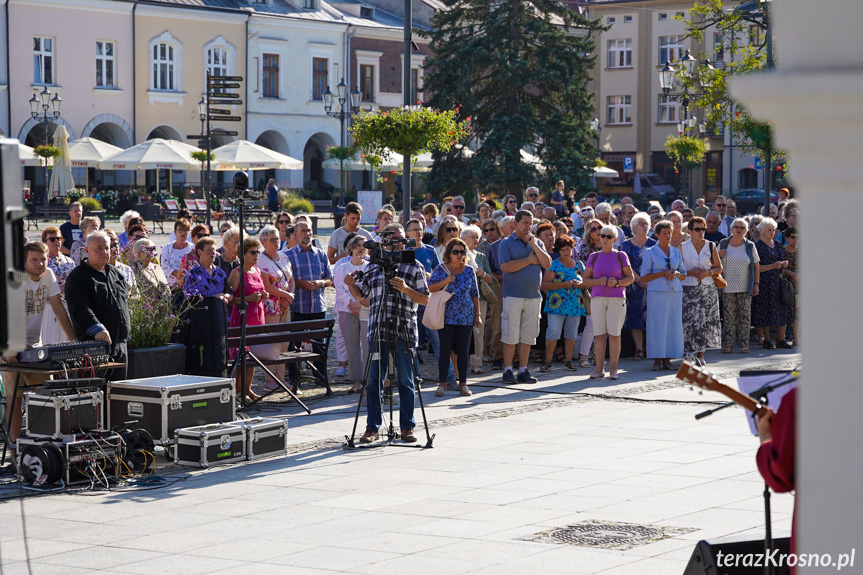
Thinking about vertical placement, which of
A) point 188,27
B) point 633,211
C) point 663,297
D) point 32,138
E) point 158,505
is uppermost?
point 188,27

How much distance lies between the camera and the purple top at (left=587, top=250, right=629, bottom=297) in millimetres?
14336

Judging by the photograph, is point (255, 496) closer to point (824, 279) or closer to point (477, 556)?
point (477, 556)

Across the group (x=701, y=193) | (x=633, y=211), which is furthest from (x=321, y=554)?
(x=701, y=193)

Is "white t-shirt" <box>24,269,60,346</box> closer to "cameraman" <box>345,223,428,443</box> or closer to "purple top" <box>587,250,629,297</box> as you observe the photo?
"cameraman" <box>345,223,428,443</box>

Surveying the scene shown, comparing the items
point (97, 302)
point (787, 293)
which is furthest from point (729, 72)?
point (97, 302)

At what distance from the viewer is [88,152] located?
4334 cm

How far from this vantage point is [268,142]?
5859 centimetres

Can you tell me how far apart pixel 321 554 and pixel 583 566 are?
151cm

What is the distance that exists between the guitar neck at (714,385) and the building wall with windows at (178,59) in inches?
2002

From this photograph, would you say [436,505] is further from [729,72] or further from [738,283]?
[729,72]

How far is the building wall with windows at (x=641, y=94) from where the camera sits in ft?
222

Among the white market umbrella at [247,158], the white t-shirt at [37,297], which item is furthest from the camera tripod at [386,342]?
the white market umbrella at [247,158]

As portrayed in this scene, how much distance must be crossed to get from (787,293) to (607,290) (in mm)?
4353

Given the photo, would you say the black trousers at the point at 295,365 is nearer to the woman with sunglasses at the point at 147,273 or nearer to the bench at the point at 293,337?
the bench at the point at 293,337
